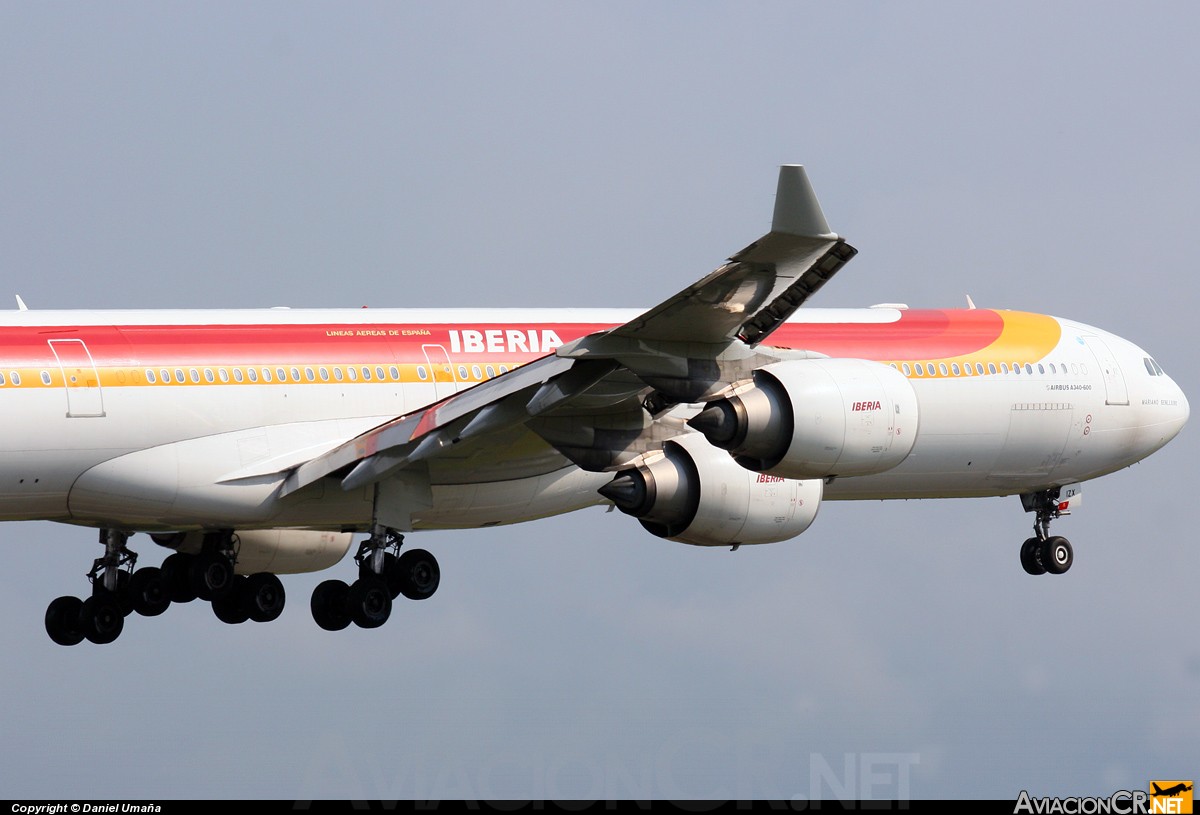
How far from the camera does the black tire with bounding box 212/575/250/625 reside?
30656 millimetres

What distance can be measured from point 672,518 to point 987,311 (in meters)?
8.58

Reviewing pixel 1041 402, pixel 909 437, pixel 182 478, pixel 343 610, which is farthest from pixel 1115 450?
pixel 182 478

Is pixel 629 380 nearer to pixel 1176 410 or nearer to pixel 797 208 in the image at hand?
pixel 797 208

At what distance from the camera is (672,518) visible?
26.9m

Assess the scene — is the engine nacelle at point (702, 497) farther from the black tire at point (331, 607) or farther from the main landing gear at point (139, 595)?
the main landing gear at point (139, 595)

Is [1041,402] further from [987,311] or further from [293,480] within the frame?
[293,480]

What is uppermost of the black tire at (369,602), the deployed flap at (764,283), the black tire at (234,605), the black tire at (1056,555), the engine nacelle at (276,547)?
the black tire at (1056,555)

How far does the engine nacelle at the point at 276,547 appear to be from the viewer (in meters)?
30.9

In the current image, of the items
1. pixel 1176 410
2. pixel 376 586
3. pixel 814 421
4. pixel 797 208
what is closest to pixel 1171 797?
pixel 814 421

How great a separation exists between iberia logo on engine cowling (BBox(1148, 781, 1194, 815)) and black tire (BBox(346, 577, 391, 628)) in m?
11.0

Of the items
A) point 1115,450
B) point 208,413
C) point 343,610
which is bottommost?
point 343,610

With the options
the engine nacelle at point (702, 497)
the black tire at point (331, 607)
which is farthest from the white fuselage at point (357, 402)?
the engine nacelle at point (702, 497)

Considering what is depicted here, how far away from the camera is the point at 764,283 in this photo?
867 inches

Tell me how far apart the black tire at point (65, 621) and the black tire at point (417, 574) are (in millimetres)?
5043
